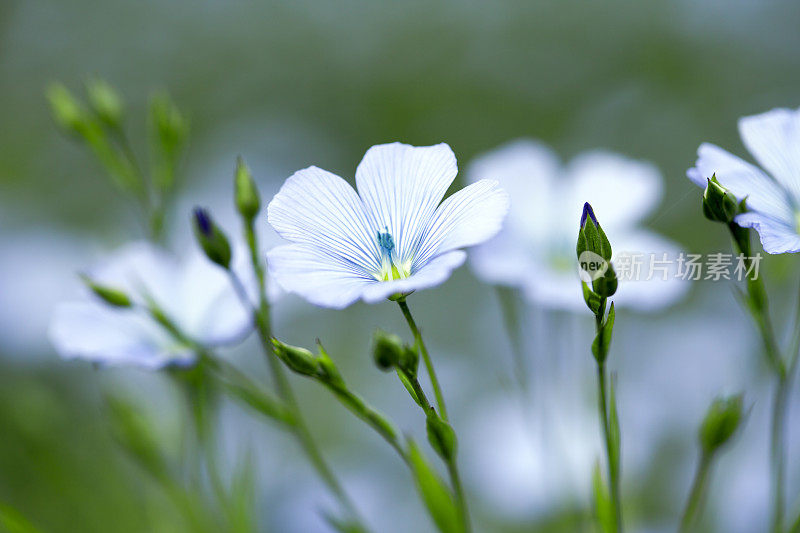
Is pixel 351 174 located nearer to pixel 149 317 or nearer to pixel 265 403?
pixel 149 317

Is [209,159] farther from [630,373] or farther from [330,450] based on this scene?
[630,373]

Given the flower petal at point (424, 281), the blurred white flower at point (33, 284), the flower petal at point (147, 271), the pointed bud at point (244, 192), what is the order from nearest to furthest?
the flower petal at point (424, 281) → the pointed bud at point (244, 192) → the flower petal at point (147, 271) → the blurred white flower at point (33, 284)

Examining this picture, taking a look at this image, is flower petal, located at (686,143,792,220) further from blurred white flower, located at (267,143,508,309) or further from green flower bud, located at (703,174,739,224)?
blurred white flower, located at (267,143,508,309)

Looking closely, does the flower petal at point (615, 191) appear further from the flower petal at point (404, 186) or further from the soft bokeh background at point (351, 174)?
the flower petal at point (404, 186)

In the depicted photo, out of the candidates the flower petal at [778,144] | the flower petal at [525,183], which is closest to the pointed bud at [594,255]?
the flower petal at [778,144]

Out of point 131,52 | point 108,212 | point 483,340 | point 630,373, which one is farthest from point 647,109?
point 131,52

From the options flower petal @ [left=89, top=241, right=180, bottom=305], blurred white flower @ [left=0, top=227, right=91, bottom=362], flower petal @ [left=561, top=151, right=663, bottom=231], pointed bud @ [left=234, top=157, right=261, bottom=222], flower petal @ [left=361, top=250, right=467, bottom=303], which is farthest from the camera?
blurred white flower @ [left=0, top=227, right=91, bottom=362]

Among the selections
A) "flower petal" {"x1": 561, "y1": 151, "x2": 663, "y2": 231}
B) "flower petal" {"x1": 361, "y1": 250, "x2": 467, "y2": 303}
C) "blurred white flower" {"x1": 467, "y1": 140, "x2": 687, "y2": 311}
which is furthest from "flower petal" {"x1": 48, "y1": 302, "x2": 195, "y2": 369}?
"flower petal" {"x1": 561, "y1": 151, "x2": 663, "y2": 231}
